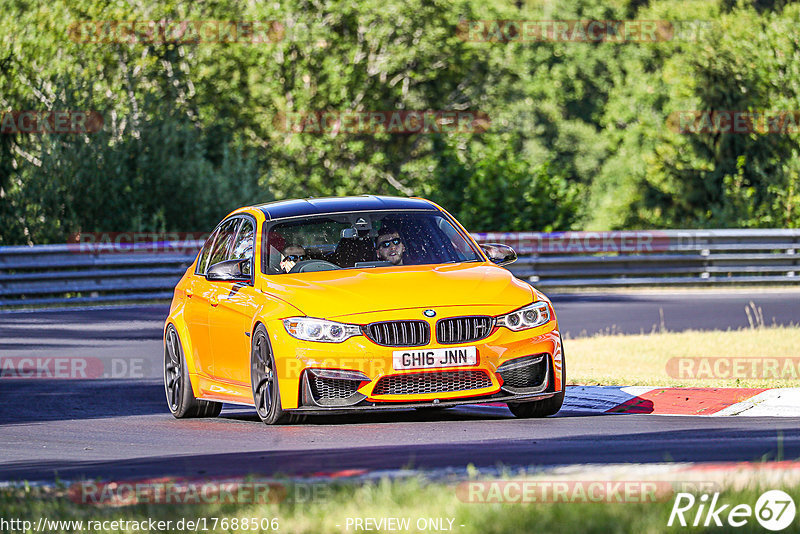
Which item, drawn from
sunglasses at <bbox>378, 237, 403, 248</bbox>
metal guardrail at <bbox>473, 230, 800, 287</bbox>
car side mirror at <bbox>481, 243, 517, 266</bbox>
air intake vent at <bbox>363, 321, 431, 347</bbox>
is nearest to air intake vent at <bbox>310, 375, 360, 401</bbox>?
air intake vent at <bbox>363, 321, 431, 347</bbox>

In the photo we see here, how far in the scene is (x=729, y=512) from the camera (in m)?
5.37

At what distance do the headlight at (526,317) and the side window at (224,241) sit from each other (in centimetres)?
287

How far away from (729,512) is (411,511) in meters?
1.19

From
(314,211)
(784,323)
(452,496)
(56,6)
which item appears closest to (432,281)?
(314,211)

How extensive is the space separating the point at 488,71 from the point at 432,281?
39.4 metres

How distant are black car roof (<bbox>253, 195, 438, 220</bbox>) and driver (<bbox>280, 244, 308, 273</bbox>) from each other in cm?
33

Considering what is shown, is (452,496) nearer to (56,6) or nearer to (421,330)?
(421,330)

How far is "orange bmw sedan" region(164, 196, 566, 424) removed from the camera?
9.35 metres

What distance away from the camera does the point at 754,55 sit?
38.0m

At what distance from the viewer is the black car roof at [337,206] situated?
35.9ft
